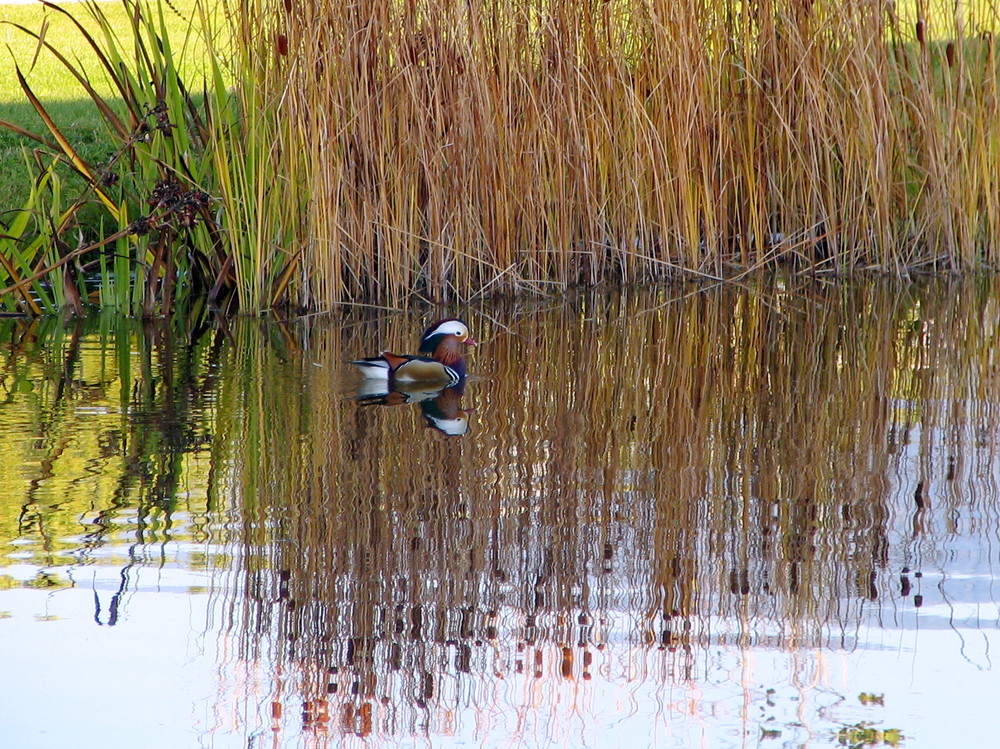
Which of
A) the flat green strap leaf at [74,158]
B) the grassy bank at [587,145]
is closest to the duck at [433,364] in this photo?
the grassy bank at [587,145]

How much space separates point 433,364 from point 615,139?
2.37m

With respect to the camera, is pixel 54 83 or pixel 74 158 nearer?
pixel 74 158

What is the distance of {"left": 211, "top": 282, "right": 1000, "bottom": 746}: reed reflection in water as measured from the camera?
2748 millimetres

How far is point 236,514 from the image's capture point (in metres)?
3.72

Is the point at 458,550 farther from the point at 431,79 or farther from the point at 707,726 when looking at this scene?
the point at 431,79

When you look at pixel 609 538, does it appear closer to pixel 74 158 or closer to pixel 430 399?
pixel 430 399

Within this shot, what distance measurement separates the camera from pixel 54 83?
12656 millimetres

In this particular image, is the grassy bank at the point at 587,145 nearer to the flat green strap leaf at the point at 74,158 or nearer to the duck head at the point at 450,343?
the flat green strap leaf at the point at 74,158

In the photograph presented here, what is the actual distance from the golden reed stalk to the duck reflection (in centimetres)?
143

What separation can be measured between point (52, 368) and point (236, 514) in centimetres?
226

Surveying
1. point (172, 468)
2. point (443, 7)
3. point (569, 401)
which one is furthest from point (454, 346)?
point (443, 7)

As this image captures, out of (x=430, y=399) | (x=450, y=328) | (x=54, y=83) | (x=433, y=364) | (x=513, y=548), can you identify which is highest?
(x=54, y=83)

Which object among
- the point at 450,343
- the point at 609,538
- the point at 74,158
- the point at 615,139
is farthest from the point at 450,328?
the point at 74,158

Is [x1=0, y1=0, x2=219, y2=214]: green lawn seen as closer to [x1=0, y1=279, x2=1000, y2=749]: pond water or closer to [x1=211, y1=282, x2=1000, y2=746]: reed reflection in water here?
[x1=0, y1=279, x2=1000, y2=749]: pond water
